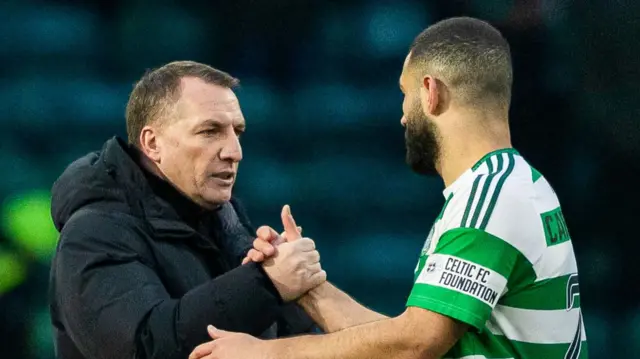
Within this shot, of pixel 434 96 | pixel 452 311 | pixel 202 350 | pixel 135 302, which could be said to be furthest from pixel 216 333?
pixel 434 96

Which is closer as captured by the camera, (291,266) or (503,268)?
(503,268)

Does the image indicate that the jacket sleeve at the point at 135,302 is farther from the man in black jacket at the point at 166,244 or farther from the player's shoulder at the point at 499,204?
the player's shoulder at the point at 499,204

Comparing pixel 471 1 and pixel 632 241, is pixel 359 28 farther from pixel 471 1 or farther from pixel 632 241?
pixel 632 241

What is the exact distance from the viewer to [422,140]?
2146mm

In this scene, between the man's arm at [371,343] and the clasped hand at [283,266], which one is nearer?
the man's arm at [371,343]

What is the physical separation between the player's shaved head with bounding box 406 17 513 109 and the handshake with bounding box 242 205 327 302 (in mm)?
488

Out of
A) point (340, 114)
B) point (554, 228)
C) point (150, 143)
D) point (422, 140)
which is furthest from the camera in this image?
point (340, 114)

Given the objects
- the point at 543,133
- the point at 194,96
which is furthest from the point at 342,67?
the point at 194,96

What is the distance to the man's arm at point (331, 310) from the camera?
A: 2.36 metres

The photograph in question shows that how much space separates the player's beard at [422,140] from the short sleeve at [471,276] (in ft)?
0.86

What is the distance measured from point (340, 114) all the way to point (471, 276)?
2785mm

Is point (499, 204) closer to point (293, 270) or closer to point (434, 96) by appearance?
point (434, 96)

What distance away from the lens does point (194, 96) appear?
2.54 m

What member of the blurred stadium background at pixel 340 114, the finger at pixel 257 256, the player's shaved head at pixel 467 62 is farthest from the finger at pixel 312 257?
the blurred stadium background at pixel 340 114
